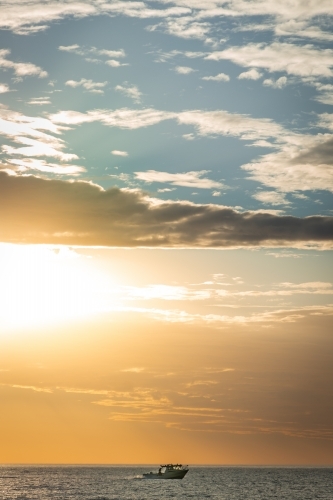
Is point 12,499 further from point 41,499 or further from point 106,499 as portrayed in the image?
point 106,499

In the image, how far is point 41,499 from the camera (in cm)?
19900

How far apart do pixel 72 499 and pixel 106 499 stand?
950 centimetres

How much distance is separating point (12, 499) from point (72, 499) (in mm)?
16497

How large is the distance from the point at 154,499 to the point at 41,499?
101 ft

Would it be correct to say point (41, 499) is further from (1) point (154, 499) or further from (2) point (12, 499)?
(1) point (154, 499)

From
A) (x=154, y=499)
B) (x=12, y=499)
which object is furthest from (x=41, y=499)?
(x=154, y=499)

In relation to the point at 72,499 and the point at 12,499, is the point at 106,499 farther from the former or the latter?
the point at 12,499

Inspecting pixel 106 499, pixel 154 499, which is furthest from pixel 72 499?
pixel 154 499

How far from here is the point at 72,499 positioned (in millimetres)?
195125

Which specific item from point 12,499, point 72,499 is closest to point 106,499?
point 72,499

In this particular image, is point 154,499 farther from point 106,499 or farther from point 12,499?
point 12,499

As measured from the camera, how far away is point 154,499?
19700 cm

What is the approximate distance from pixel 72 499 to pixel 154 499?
862 inches

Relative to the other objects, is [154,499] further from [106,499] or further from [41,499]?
[41,499]
